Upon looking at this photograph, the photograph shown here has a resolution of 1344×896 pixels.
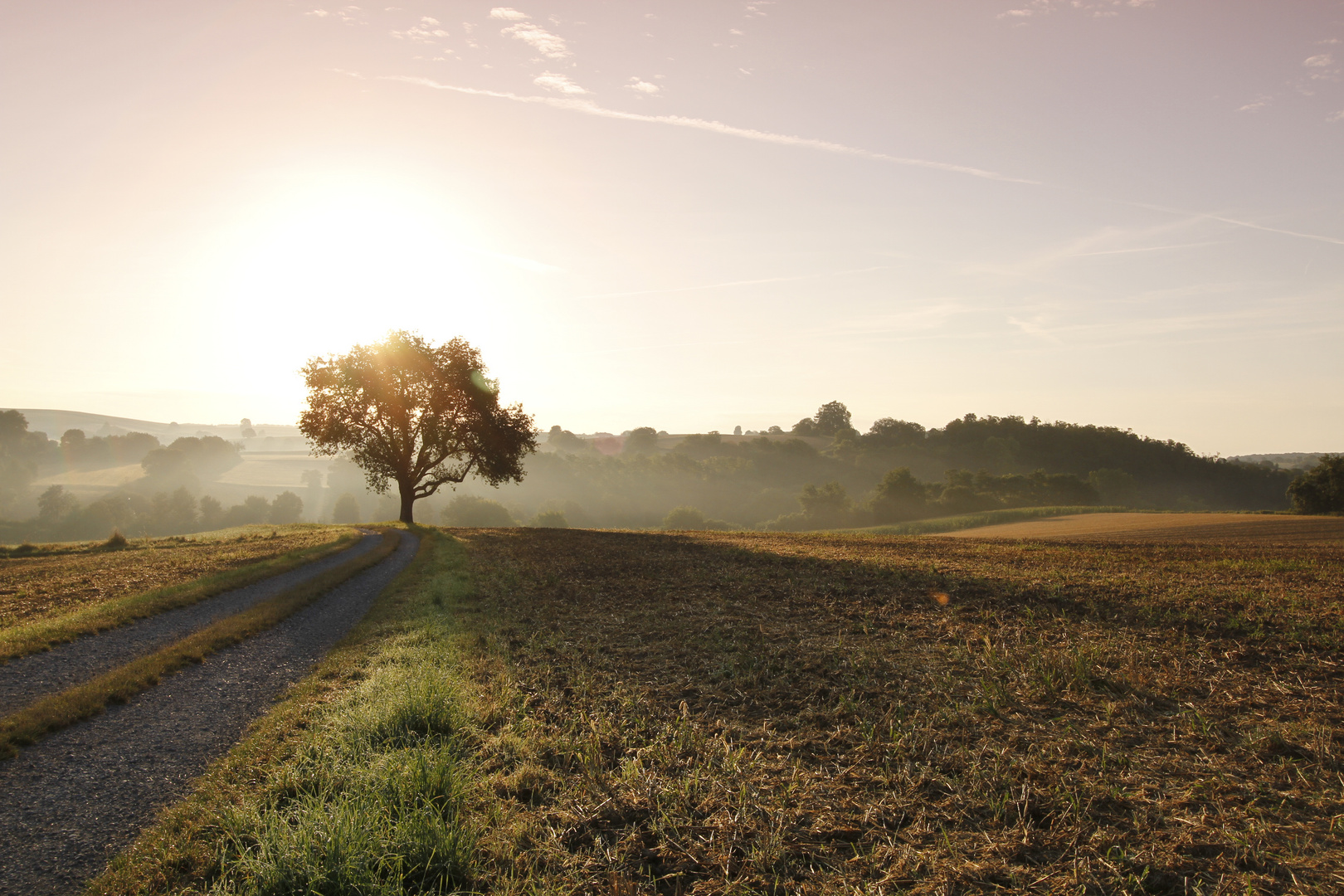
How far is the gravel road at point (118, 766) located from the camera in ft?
16.2

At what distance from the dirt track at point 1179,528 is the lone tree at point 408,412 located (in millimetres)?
31953

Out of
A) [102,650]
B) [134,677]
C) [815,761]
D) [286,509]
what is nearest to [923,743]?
[815,761]

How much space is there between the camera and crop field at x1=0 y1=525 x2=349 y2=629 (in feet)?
48.8

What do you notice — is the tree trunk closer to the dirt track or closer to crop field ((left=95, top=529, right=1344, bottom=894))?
crop field ((left=95, top=529, right=1344, bottom=894))

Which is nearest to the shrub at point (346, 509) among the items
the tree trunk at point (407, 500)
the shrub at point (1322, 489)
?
the tree trunk at point (407, 500)

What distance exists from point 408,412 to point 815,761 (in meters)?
43.1

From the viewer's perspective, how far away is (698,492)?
453 feet

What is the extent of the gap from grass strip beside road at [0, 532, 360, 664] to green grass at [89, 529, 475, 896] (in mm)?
6005

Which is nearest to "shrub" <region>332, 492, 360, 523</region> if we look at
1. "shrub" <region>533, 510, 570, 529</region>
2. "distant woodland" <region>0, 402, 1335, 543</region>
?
"distant woodland" <region>0, 402, 1335, 543</region>

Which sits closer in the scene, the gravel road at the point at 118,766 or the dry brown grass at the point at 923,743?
the dry brown grass at the point at 923,743

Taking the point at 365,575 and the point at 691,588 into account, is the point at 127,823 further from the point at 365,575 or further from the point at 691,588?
the point at 365,575

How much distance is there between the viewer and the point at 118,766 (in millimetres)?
6590

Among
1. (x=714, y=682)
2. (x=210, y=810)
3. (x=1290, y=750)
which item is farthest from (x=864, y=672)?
(x=210, y=810)

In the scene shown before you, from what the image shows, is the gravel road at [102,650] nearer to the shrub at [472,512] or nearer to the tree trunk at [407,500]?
the tree trunk at [407,500]
